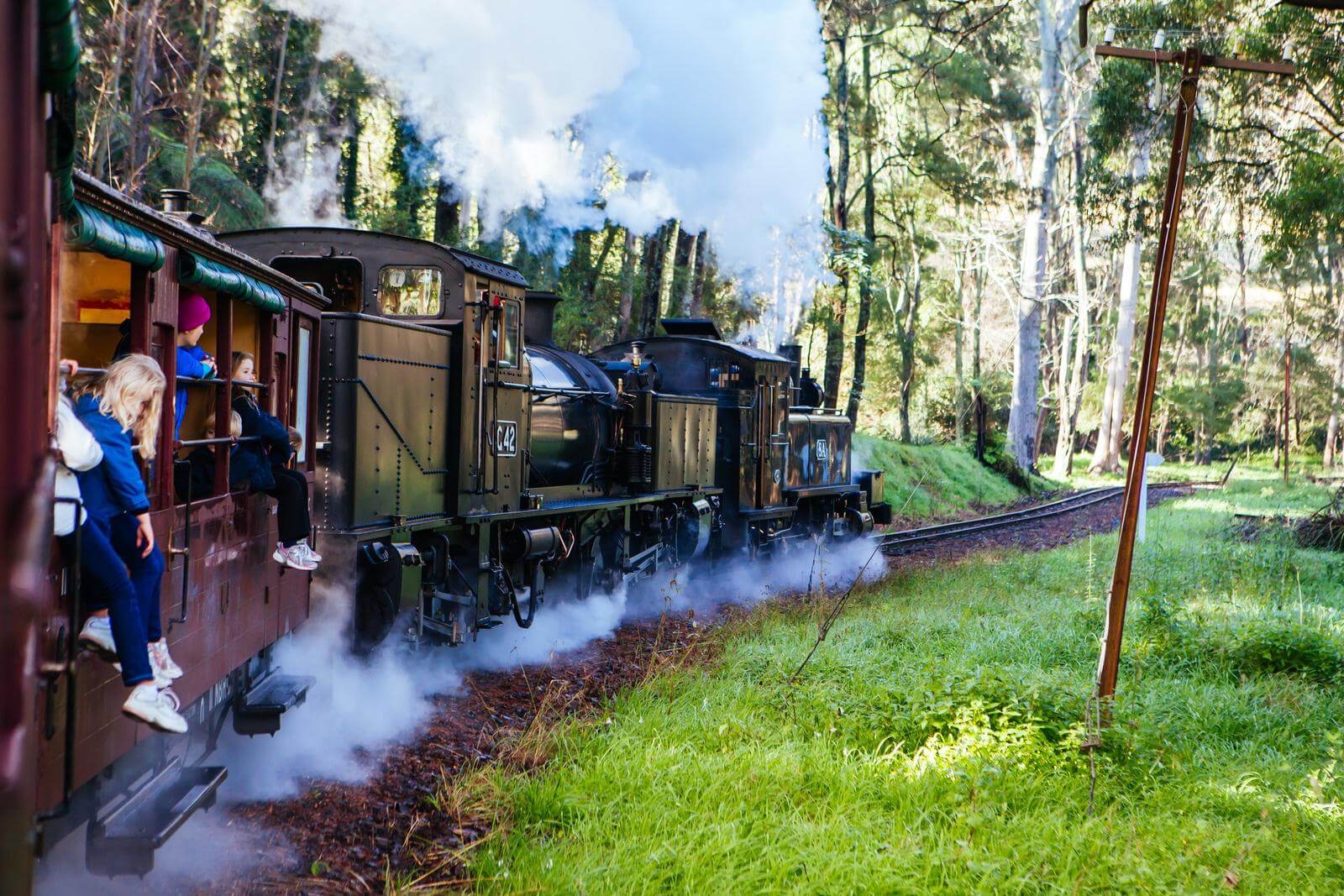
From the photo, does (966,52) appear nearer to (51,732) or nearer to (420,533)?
(420,533)

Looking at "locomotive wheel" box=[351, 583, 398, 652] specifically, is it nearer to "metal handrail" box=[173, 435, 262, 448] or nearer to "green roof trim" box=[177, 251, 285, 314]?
"metal handrail" box=[173, 435, 262, 448]

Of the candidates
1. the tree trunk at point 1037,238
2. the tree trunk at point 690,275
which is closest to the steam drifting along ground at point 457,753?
the tree trunk at point 690,275

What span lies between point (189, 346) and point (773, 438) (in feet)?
33.4

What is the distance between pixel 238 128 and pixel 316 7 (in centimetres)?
1140

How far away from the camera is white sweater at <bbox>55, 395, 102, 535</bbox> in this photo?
3221 mm

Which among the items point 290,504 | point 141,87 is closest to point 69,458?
point 290,504

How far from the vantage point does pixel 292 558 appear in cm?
583

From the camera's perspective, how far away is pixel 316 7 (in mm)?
13219

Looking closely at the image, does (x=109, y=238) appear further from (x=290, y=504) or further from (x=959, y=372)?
(x=959, y=372)

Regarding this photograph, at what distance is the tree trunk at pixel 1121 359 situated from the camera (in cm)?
3681

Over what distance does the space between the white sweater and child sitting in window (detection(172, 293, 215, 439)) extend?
3.47 ft

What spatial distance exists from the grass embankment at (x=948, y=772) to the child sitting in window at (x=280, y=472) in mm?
1624

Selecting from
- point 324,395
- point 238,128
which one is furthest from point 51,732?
point 238,128

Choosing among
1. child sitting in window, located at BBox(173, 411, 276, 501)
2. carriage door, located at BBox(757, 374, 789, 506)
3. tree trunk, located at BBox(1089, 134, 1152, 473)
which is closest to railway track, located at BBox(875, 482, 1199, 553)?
carriage door, located at BBox(757, 374, 789, 506)
